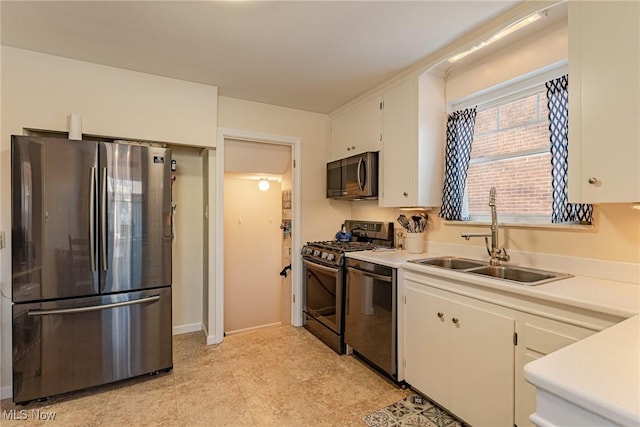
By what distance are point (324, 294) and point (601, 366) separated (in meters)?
2.41

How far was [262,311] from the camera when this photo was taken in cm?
448

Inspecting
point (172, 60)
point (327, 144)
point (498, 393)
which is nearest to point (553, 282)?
point (498, 393)

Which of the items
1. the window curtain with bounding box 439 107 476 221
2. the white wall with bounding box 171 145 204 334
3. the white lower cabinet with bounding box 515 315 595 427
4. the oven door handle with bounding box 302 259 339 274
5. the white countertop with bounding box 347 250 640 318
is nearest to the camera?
the white countertop with bounding box 347 250 640 318

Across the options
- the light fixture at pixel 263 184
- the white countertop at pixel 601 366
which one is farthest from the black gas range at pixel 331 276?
the white countertop at pixel 601 366

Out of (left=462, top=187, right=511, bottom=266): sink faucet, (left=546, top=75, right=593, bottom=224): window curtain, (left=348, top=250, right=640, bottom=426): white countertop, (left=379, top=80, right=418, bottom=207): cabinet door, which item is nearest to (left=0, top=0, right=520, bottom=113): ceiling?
(left=379, top=80, right=418, bottom=207): cabinet door

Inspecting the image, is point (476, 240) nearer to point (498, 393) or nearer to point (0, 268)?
point (498, 393)

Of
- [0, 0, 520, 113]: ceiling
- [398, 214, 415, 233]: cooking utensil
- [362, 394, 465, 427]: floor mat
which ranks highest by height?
[0, 0, 520, 113]: ceiling

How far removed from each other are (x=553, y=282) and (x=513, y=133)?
1172 mm

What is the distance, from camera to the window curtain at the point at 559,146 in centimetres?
185

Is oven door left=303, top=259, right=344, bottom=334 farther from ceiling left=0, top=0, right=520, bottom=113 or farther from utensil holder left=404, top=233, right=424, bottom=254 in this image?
ceiling left=0, top=0, right=520, bottom=113

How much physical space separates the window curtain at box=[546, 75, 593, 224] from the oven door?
1679mm

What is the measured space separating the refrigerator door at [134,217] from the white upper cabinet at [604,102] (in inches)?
103

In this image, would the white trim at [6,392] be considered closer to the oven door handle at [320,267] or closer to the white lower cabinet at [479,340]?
the oven door handle at [320,267]

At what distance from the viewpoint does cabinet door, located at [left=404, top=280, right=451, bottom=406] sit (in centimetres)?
194
